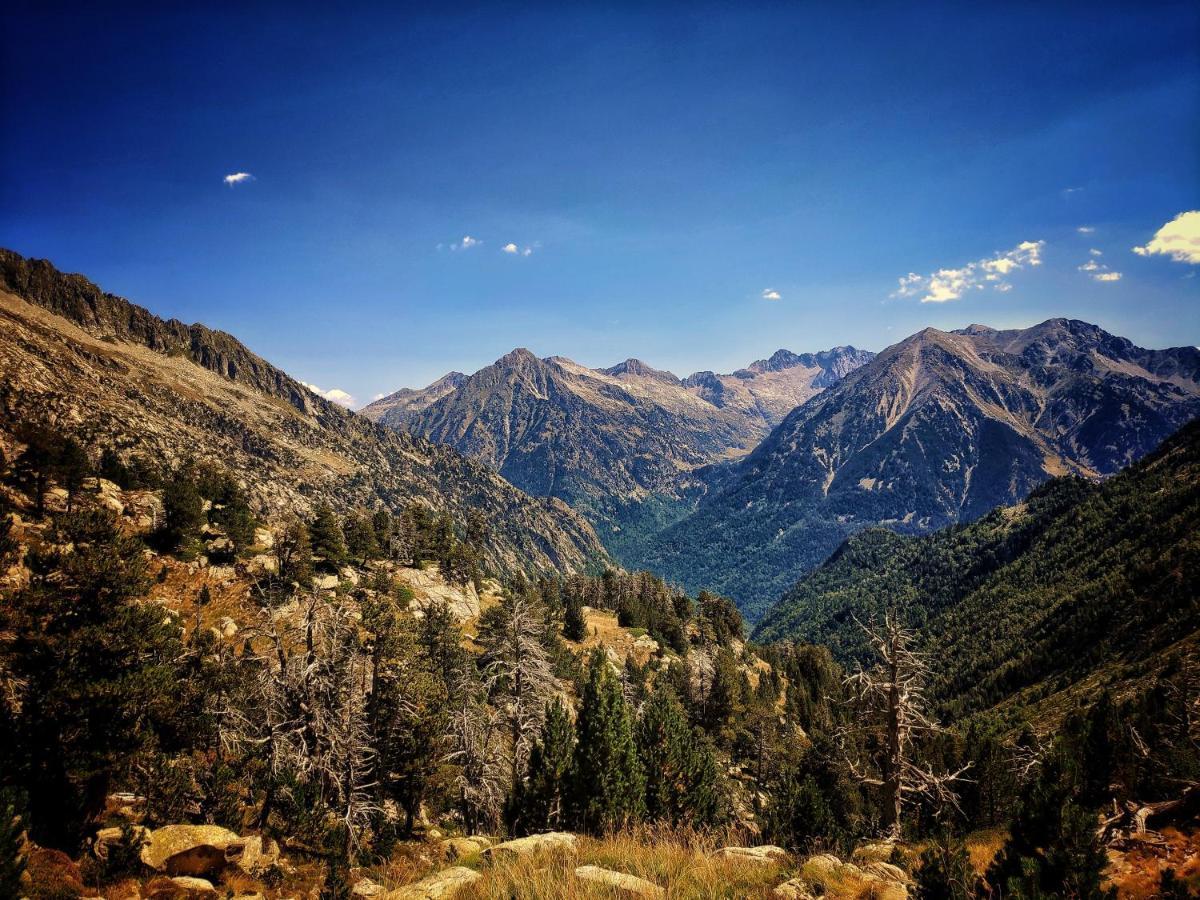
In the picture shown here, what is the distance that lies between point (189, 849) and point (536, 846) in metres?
9.76

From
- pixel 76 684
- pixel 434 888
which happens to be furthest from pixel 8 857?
pixel 434 888

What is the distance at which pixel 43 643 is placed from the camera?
50.5 ft

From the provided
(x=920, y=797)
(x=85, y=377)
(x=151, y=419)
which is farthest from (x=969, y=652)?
(x=85, y=377)

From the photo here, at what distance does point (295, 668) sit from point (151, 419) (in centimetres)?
24067

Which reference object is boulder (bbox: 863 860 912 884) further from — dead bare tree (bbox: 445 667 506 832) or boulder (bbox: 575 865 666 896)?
dead bare tree (bbox: 445 667 506 832)

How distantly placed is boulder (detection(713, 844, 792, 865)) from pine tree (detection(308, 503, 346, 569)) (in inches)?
2213

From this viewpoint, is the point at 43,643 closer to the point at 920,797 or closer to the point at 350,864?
the point at 350,864

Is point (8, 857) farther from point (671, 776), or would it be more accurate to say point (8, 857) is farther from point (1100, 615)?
point (1100, 615)

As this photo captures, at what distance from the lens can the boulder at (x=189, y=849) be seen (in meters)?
13.4

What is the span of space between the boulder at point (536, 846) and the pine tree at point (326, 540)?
5126 centimetres

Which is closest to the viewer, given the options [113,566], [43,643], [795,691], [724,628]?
[43,643]

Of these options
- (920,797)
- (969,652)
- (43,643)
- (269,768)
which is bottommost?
(969,652)

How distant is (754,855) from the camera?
14.6 metres

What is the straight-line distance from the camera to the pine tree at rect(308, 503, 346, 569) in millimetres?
58000
